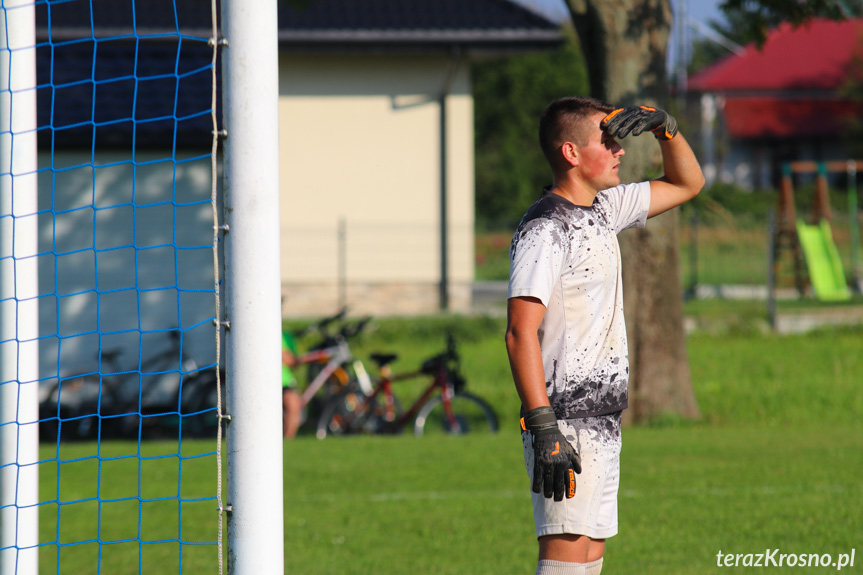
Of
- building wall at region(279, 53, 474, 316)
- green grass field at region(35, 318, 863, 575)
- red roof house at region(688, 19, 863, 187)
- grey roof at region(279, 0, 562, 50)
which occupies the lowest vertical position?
green grass field at region(35, 318, 863, 575)

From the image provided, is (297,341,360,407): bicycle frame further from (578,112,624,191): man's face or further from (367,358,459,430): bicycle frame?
(578,112,624,191): man's face

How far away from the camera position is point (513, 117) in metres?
47.0

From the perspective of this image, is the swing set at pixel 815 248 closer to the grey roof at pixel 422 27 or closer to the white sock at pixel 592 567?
the grey roof at pixel 422 27

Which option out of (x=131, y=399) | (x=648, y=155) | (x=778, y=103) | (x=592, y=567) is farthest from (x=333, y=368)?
(x=778, y=103)

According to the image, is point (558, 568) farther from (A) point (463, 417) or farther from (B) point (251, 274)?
(A) point (463, 417)

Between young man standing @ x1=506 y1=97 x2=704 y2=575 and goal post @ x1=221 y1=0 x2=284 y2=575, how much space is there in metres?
0.79

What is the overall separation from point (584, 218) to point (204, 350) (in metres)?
8.86

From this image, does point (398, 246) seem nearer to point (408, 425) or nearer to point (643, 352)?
point (408, 425)

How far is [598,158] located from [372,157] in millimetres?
16038

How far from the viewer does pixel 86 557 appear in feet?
18.7

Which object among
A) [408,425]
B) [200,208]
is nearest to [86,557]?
[408,425]

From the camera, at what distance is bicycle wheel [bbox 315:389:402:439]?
10.3 m

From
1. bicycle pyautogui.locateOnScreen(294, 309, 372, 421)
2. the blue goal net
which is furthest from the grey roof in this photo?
bicycle pyautogui.locateOnScreen(294, 309, 372, 421)

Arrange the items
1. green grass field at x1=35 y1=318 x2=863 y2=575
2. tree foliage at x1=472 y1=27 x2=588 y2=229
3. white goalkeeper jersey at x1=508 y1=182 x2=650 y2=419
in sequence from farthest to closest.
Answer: tree foliage at x1=472 y1=27 x2=588 y2=229 → green grass field at x1=35 y1=318 x2=863 y2=575 → white goalkeeper jersey at x1=508 y1=182 x2=650 y2=419
